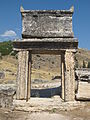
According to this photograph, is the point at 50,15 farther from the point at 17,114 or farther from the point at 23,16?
the point at 17,114

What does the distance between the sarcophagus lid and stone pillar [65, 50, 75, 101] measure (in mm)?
1218

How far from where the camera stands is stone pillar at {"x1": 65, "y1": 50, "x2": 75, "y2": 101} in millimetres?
9422

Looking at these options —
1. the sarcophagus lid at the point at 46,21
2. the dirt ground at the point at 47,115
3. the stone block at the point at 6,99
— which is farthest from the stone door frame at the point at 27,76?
the sarcophagus lid at the point at 46,21

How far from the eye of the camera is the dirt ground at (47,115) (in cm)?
812

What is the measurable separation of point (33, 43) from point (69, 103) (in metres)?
3.17

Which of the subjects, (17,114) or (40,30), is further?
(40,30)

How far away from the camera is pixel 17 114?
8695 mm

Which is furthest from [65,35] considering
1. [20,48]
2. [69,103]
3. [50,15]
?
[69,103]

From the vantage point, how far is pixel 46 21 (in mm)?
10078

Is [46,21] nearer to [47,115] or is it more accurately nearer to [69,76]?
[69,76]

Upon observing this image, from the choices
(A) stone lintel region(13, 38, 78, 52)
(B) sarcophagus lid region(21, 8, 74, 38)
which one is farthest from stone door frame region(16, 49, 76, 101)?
(B) sarcophagus lid region(21, 8, 74, 38)

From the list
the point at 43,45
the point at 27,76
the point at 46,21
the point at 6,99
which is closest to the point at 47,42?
the point at 43,45

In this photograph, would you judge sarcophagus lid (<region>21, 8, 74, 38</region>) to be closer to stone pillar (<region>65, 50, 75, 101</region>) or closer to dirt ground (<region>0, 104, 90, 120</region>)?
stone pillar (<region>65, 50, 75, 101</region>)

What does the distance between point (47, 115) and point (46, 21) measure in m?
4.44
